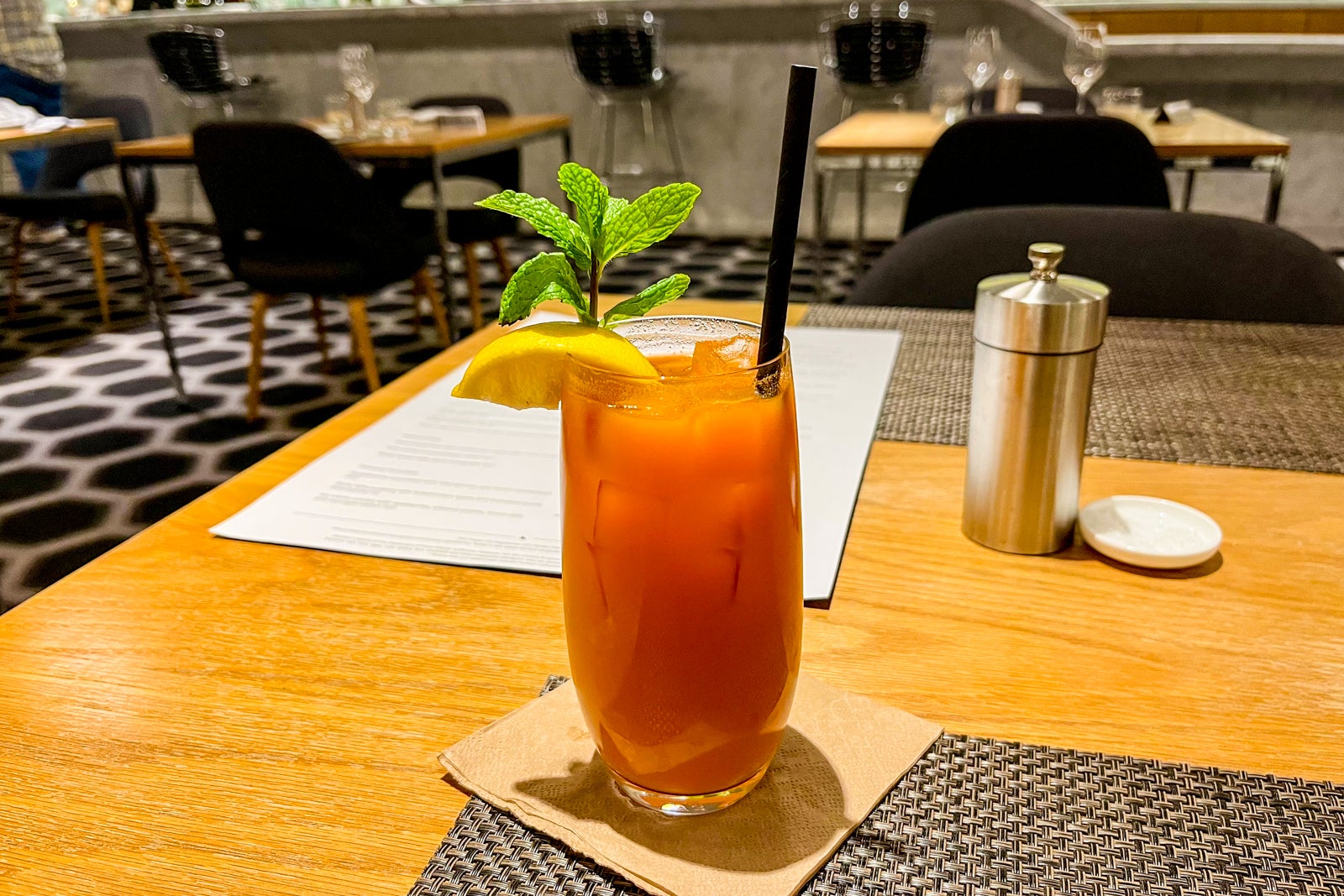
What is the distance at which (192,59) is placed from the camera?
5133 mm

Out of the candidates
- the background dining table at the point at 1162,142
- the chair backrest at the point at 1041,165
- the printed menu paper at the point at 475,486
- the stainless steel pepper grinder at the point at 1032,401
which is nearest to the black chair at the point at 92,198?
the background dining table at the point at 1162,142

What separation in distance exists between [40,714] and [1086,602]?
22.2 inches

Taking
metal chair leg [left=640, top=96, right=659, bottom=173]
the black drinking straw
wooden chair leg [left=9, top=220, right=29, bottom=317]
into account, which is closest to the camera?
the black drinking straw

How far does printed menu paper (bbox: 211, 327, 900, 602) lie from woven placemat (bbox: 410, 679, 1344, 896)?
0.58 ft

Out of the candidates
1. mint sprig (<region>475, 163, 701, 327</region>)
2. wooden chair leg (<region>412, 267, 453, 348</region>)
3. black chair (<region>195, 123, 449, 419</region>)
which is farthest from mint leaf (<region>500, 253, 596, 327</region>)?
wooden chair leg (<region>412, 267, 453, 348</region>)

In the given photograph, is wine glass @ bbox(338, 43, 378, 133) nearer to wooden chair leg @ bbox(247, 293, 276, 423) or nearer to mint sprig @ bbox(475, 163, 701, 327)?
wooden chair leg @ bbox(247, 293, 276, 423)

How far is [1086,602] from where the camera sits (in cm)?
56

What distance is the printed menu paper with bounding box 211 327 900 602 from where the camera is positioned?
64cm

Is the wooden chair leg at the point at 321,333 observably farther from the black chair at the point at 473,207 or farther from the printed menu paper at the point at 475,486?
the printed menu paper at the point at 475,486

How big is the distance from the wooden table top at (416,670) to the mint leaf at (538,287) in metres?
0.21

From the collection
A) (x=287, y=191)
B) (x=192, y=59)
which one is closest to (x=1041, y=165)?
(x=287, y=191)

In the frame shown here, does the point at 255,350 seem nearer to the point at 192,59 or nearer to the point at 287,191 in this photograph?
the point at 287,191

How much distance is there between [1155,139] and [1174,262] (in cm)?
173

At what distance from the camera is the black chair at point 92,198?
12.4 feet
